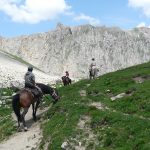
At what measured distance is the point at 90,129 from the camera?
2641 cm

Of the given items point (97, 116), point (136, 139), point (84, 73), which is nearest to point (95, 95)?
point (97, 116)

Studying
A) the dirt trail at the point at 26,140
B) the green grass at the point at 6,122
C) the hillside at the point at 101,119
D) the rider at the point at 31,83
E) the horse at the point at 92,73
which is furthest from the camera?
the horse at the point at 92,73

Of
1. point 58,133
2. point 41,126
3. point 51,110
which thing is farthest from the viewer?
point 51,110

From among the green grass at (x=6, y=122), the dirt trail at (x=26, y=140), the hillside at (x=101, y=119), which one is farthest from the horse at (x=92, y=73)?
the dirt trail at (x=26, y=140)

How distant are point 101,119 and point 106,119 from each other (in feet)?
1.18

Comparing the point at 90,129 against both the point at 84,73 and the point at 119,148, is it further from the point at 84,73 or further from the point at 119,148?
the point at 84,73

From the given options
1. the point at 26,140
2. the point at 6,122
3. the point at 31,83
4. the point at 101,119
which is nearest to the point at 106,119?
the point at 101,119

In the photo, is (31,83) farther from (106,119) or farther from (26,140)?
(106,119)

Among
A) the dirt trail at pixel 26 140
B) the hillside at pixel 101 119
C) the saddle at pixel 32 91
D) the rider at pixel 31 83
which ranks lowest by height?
the dirt trail at pixel 26 140

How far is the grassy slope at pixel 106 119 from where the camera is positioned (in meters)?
23.5

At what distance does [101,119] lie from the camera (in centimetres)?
2675

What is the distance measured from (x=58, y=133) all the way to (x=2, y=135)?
18.9 ft

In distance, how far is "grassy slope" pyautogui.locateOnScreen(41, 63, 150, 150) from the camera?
2346 centimetres

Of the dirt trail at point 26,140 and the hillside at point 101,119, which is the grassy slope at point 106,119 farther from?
the dirt trail at point 26,140
